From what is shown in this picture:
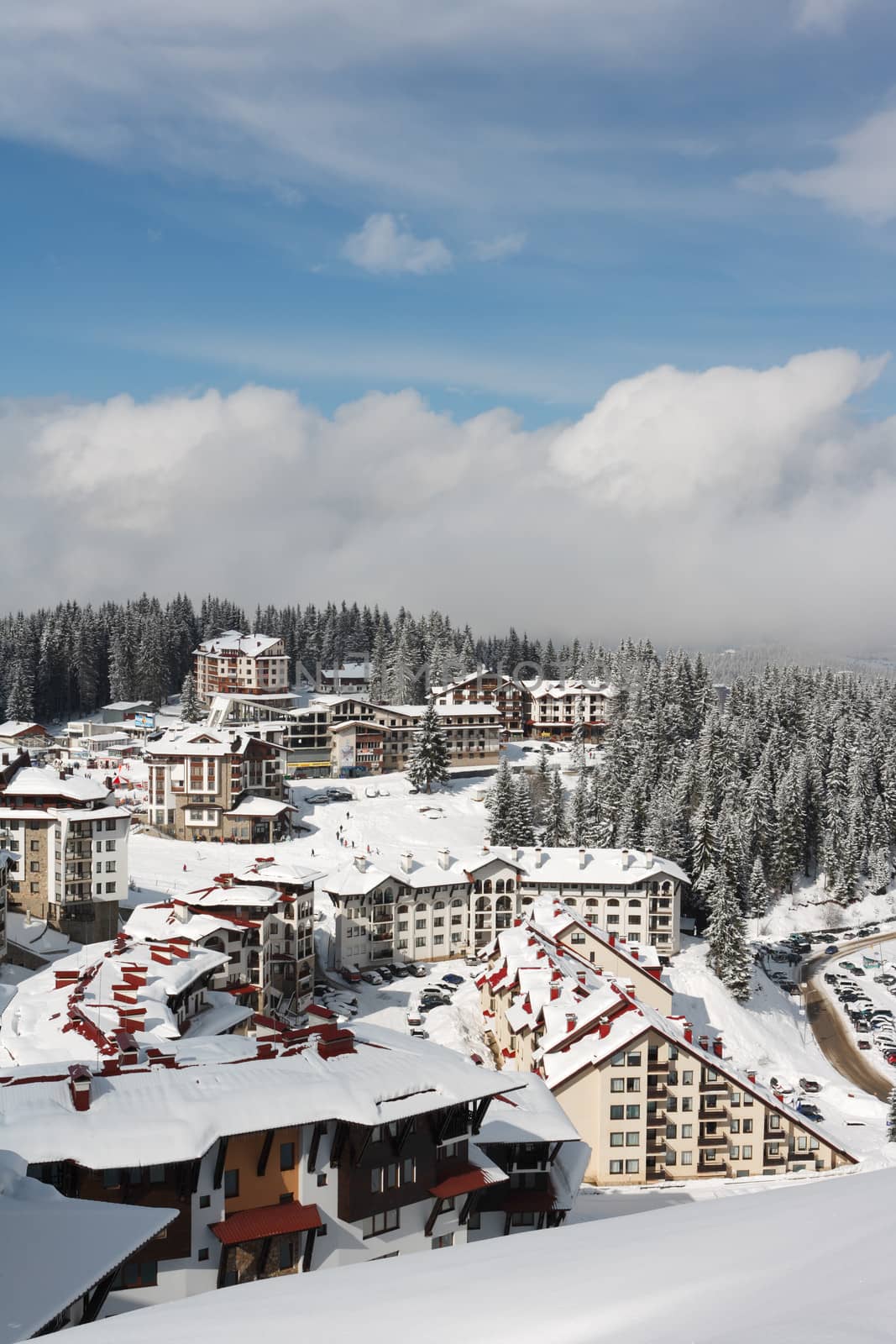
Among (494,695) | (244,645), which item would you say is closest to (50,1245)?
(494,695)

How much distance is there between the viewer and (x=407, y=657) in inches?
4820

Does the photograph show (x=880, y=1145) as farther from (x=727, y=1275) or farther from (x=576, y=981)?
(x=727, y=1275)

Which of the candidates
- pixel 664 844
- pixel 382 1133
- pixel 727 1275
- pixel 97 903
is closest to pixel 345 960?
pixel 97 903

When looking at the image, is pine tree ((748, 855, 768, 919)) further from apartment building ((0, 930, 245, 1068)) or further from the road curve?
apartment building ((0, 930, 245, 1068))

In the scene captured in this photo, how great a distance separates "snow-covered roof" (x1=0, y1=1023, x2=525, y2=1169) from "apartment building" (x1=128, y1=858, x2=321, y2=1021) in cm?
2524

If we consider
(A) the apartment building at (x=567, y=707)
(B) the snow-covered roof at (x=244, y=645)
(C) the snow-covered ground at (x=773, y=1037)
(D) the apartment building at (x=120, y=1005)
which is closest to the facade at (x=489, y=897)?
(C) the snow-covered ground at (x=773, y=1037)

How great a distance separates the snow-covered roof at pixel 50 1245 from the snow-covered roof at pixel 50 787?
4903 cm

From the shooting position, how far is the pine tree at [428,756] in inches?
3465

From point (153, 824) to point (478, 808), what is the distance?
2694 centimetres

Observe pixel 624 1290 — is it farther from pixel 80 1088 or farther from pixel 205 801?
pixel 205 801

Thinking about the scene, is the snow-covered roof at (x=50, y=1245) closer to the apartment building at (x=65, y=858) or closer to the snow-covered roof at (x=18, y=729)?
the apartment building at (x=65, y=858)

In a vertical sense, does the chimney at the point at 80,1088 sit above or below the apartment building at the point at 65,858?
above

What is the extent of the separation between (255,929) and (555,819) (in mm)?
38637

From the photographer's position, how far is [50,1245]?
712 cm
